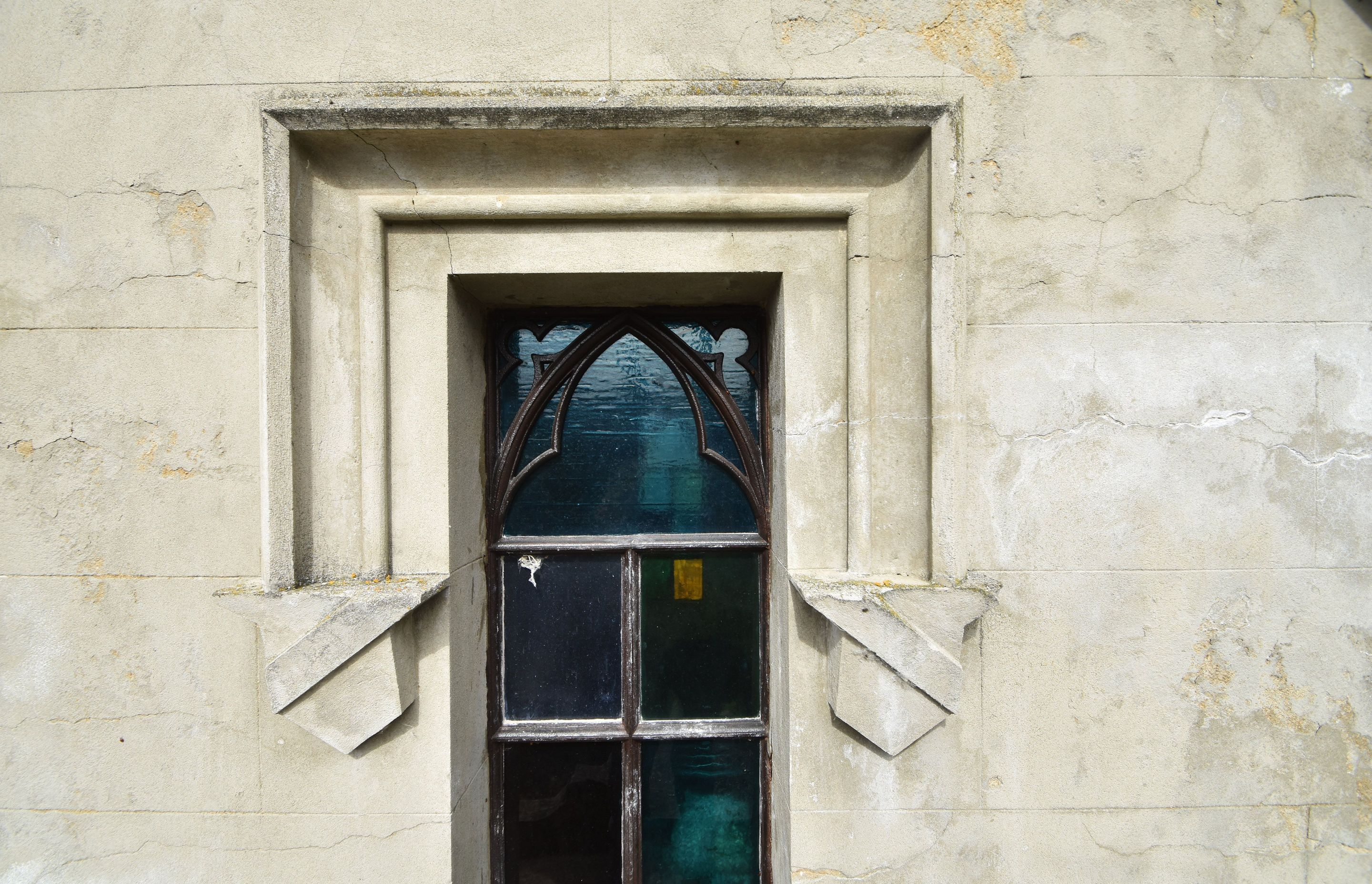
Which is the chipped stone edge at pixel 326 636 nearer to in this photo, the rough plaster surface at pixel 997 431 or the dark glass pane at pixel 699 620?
the rough plaster surface at pixel 997 431

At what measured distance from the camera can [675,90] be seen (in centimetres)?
162

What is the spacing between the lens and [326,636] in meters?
1.54

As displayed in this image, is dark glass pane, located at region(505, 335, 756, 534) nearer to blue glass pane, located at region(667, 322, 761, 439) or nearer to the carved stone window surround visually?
blue glass pane, located at region(667, 322, 761, 439)

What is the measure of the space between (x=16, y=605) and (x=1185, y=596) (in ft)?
11.1

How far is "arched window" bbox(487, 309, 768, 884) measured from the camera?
79.5 inches

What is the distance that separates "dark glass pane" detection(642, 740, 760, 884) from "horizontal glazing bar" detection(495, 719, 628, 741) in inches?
5.2

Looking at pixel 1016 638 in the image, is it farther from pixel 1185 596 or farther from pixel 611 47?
pixel 611 47

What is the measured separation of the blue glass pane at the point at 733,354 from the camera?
206 cm

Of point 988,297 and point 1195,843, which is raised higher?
point 988,297

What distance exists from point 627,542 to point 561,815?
3.14 ft

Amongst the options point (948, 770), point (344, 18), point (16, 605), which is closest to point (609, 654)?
point (948, 770)

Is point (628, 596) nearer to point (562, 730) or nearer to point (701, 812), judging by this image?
point (562, 730)

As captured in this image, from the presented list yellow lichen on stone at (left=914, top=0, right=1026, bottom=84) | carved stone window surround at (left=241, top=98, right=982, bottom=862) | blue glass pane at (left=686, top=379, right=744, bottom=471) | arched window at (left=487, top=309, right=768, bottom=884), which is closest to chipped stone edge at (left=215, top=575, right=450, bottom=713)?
carved stone window surround at (left=241, top=98, right=982, bottom=862)

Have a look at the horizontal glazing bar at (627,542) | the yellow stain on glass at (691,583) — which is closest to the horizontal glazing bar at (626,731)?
the yellow stain on glass at (691,583)
